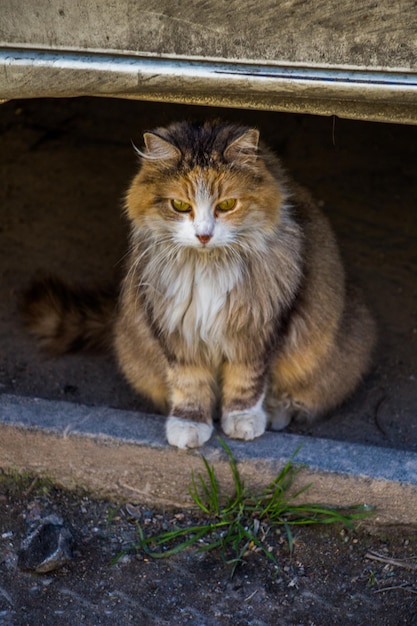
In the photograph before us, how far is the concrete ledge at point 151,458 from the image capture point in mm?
2562

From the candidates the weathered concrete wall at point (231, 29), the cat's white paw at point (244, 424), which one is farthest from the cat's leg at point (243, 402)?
the weathered concrete wall at point (231, 29)

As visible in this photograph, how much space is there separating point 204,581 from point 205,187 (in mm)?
1134

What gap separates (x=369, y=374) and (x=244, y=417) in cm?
82

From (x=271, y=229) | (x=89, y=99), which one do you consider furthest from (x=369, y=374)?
(x=89, y=99)

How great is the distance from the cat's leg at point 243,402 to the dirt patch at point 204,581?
1.08 feet

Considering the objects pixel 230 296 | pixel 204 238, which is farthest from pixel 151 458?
pixel 204 238

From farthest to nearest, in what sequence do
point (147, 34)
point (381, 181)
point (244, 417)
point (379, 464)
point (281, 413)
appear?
point (381, 181) < point (281, 413) < point (244, 417) < point (379, 464) < point (147, 34)

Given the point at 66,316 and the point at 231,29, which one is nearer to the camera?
the point at 231,29

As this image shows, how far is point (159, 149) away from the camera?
2482mm

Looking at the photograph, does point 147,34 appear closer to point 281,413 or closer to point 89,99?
point 281,413

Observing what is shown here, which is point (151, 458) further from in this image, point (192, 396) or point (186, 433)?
point (192, 396)

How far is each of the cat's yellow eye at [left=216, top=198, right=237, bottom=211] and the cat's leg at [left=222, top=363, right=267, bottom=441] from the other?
1.83 feet

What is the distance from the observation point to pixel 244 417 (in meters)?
2.77

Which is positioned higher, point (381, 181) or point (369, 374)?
point (381, 181)
